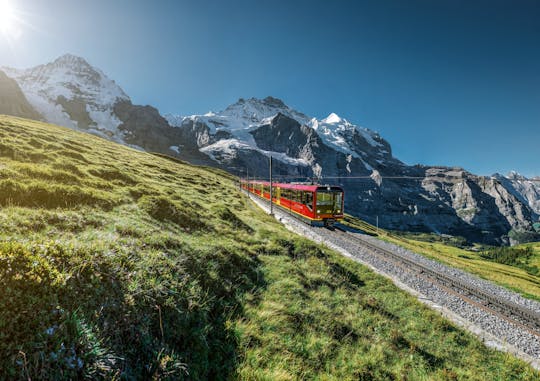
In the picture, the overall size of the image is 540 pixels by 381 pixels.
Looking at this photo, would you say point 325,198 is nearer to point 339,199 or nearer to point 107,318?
point 339,199

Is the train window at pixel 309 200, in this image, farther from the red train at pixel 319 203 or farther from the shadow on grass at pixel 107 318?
the shadow on grass at pixel 107 318

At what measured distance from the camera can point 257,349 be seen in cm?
493

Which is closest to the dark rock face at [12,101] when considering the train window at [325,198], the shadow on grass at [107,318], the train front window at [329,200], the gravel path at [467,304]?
the train window at [325,198]

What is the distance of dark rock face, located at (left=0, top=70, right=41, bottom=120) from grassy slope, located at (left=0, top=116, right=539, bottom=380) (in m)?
222

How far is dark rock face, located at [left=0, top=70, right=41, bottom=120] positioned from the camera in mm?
153875

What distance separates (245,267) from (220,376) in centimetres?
465

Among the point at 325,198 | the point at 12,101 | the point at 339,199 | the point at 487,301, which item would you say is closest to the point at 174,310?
the point at 487,301

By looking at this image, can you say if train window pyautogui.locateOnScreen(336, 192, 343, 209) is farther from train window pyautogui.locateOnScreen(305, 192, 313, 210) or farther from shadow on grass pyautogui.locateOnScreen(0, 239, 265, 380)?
shadow on grass pyautogui.locateOnScreen(0, 239, 265, 380)

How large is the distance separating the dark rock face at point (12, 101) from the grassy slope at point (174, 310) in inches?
8740

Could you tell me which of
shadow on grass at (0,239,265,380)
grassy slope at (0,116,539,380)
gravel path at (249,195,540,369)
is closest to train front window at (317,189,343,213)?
gravel path at (249,195,540,369)

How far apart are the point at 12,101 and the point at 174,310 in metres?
245

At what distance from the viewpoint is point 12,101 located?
526 ft

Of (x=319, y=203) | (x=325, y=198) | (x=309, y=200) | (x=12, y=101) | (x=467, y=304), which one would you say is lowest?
(x=467, y=304)

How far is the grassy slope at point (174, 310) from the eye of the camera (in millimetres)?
3287
